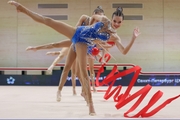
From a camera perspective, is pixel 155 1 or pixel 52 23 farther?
pixel 155 1

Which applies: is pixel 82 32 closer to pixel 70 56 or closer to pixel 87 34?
pixel 87 34

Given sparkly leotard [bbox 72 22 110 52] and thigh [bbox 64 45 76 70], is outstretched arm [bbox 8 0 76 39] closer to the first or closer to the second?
sparkly leotard [bbox 72 22 110 52]

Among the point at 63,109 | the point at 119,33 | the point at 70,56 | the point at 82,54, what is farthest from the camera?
the point at 119,33

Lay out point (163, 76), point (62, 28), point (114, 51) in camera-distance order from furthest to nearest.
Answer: point (114, 51) → point (163, 76) → point (62, 28)

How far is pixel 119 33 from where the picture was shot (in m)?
12.1

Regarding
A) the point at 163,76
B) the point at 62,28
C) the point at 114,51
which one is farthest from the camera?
the point at 114,51

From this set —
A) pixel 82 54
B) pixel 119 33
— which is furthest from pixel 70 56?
pixel 119 33

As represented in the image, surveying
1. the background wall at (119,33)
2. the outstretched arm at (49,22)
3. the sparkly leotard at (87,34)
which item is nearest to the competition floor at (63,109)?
the sparkly leotard at (87,34)

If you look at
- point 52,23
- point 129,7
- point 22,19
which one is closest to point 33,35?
point 22,19

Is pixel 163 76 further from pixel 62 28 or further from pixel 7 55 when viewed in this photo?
pixel 62 28

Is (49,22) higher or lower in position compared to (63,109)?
higher

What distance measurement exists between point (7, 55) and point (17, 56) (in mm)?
435

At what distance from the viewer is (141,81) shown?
10016 mm

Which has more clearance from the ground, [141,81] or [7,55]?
[7,55]
